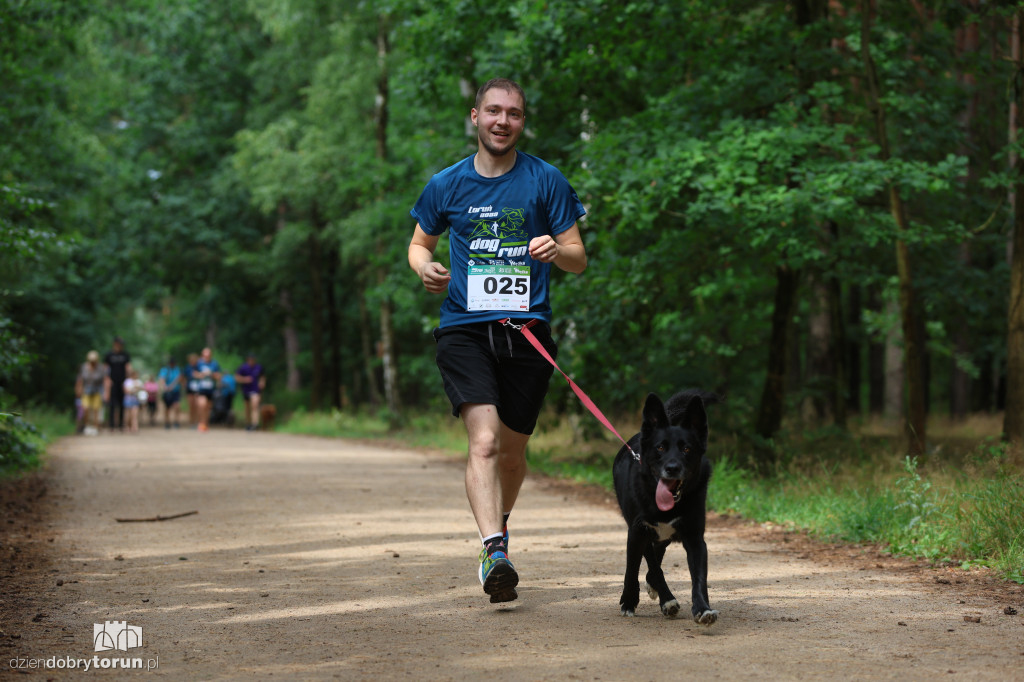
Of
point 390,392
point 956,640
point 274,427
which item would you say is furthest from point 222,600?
point 274,427

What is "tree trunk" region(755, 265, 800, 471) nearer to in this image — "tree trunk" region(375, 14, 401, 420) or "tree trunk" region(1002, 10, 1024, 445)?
"tree trunk" region(1002, 10, 1024, 445)

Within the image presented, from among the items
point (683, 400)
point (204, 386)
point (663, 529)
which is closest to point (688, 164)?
point (683, 400)

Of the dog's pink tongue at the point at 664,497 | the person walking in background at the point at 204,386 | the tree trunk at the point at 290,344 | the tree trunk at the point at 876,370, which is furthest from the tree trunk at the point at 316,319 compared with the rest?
the dog's pink tongue at the point at 664,497

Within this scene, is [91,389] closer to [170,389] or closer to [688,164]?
[170,389]

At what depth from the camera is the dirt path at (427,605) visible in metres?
4.15

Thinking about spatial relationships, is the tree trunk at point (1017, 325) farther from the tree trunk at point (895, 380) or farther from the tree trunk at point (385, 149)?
the tree trunk at point (385, 149)

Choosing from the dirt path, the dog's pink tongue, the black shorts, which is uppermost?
the black shorts

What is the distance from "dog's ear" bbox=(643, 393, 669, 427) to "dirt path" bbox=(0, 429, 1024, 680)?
939mm

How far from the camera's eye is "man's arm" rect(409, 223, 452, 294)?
16.7ft

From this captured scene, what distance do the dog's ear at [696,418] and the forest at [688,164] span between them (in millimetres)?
4455

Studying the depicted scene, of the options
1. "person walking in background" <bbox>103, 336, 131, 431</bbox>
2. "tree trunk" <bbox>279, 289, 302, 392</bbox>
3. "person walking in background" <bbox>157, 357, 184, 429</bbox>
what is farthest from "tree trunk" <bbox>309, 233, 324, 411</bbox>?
"person walking in background" <bbox>103, 336, 131, 431</bbox>

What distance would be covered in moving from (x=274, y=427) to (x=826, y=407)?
55.2ft

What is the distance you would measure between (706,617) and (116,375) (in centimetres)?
2283

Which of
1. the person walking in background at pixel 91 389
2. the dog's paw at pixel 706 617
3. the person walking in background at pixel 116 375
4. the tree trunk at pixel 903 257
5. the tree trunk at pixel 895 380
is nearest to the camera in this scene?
the dog's paw at pixel 706 617
